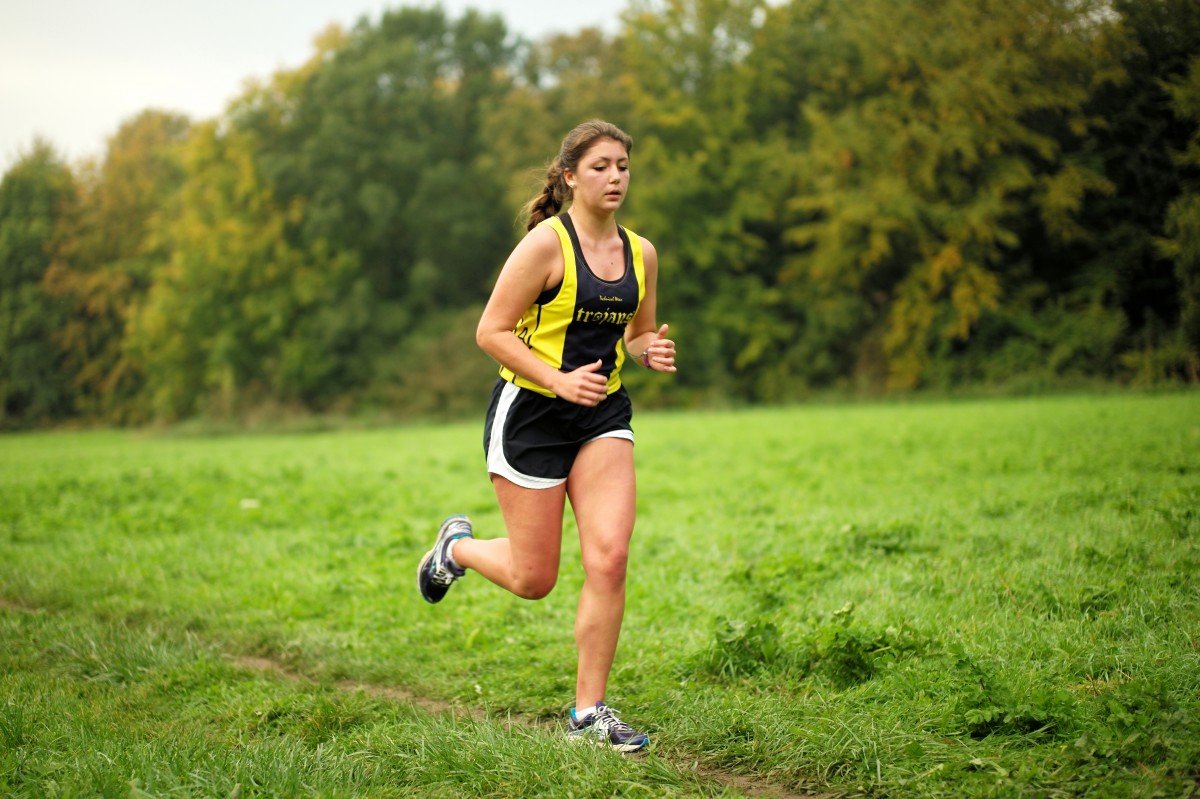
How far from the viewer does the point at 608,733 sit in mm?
4074

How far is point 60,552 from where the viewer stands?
9.04m

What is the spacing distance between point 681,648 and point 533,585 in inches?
48.9

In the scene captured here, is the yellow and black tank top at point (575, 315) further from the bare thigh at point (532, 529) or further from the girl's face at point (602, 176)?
the bare thigh at point (532, 529)

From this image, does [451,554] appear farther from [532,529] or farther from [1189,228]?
[1189,228]

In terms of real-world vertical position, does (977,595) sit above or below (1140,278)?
below

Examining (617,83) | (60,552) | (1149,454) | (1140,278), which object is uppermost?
(617,83)

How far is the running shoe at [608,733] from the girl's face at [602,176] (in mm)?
2105

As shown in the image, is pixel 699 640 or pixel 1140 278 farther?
pixel 1140 278

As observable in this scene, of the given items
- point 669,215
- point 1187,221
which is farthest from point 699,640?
point 669,215

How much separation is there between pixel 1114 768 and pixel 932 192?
2977 cm

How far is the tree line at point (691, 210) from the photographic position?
81.0 feet

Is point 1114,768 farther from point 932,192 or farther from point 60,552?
point 932,192

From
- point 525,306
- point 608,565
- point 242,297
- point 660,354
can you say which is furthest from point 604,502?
point 242,297

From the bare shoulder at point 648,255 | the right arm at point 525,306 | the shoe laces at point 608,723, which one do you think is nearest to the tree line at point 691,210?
the bare shoulder at point 648,255
